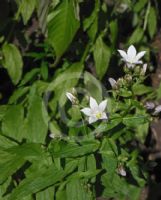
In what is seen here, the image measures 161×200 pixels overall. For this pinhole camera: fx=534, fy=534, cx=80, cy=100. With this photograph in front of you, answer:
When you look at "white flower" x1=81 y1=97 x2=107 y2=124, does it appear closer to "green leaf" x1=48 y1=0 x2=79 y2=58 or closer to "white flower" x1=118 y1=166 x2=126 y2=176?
"white flower" x1=118 y1=166 x2=126 y2=176

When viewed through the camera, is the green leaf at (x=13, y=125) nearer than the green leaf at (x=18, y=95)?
Yes

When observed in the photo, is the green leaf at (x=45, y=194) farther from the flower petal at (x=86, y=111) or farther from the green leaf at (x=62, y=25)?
the green leaf at (x=62, y=25)

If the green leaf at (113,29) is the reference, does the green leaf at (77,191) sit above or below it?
below

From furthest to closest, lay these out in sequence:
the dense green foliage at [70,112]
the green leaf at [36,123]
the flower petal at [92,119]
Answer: the green leaf at [36,123]
the dense green foliage at [70,112]
the flower petal at [92,119]

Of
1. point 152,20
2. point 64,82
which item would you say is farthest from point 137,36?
point 64,82

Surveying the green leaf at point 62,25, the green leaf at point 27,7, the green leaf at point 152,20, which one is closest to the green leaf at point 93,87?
the green leaf at point 62,25

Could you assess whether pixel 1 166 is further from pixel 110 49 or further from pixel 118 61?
pixel 118 61

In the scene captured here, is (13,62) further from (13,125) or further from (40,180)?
(40,180)

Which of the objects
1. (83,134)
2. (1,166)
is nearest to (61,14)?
(83,134)
